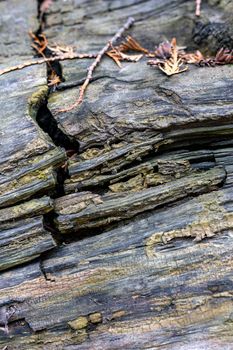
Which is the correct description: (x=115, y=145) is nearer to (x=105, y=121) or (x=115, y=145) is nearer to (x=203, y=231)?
(x=105, y=121)

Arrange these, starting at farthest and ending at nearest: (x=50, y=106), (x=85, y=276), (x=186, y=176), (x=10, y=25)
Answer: (x=10, y=25) < (x=50, y=106) < (x=186, y=176) < (x=85, y=276)

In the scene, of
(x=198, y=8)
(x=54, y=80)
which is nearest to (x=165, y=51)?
(x=198, y=8)

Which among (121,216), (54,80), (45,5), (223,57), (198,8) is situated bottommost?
(121,216)

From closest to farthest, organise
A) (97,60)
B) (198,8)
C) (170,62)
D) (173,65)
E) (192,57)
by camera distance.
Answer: (173,65) < (170,62) < (192,57) < (97,60) < (198,8)

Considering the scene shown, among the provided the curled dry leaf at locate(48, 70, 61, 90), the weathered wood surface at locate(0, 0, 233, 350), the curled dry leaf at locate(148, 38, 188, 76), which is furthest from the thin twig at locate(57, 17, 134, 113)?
the curled dry leaf at locate(148, 38, 188, 76)

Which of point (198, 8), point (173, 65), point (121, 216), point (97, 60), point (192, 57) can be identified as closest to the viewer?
point (121, 216)

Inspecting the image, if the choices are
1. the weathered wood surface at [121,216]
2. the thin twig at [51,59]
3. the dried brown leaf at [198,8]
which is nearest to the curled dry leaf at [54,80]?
the weathered wood surface at [121,216]

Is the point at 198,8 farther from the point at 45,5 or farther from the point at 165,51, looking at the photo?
the point at 45,5

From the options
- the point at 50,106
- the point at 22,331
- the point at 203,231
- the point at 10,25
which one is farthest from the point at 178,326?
the point at 10,25

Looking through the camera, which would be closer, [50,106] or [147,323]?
[147,323]
